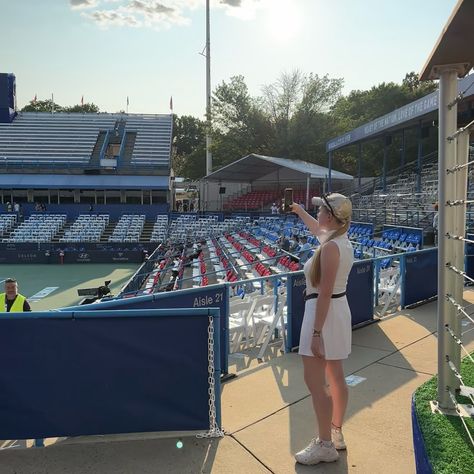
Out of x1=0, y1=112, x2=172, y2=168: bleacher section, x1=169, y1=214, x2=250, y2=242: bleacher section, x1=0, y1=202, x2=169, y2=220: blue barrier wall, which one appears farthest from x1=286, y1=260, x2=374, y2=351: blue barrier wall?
x1=0, y1=112, x2=172, y2=168: bleacher section

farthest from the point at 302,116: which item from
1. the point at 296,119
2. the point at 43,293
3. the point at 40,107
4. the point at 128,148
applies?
the point at 40,107

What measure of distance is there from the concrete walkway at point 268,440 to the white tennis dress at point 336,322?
0.75 m

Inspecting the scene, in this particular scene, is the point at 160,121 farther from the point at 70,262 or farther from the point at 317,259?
the point at 317,259

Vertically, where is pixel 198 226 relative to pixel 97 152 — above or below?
below

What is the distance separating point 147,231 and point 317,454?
90.6 ft

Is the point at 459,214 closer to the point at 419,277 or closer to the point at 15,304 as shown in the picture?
the point at 419,277

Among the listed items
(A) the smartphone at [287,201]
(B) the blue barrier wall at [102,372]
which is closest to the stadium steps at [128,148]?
(A) the smartphone at [287,201]

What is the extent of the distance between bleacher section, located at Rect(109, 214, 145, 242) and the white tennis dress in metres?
24.5

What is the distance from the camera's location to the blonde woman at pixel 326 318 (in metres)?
2.76

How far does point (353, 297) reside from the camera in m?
6.20

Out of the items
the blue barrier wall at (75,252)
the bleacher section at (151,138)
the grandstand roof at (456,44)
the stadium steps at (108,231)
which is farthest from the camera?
the bleacher section at (151,138)

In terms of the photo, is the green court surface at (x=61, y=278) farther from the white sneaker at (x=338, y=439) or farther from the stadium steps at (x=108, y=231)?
the white sneaker at (x=338, y=439)

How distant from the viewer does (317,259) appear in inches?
111

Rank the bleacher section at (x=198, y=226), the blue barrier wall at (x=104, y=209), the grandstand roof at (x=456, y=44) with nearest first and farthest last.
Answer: the grandstand roof at (x=456, y=44)
the bleacher section at (x=198, y=226)
the blue barrier wall at (x=104, y=209)
